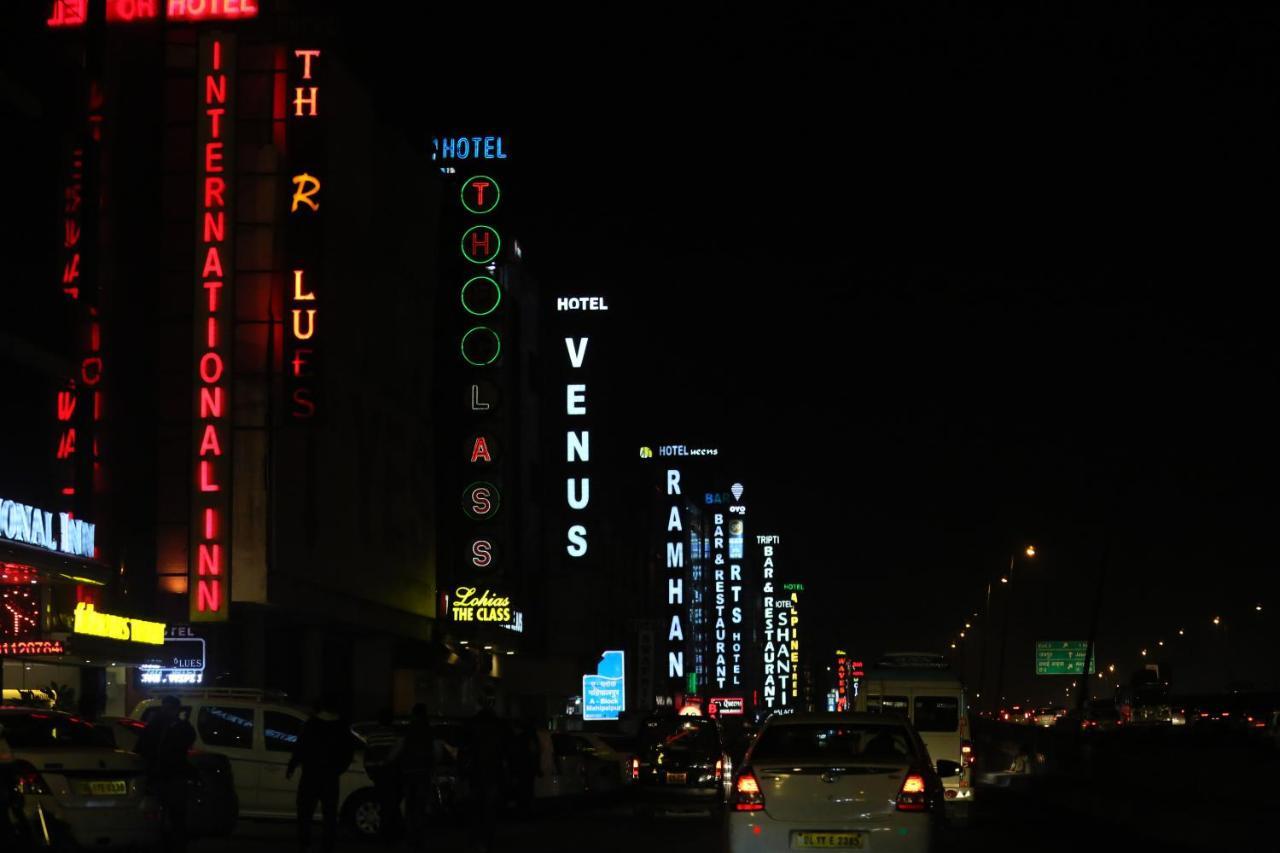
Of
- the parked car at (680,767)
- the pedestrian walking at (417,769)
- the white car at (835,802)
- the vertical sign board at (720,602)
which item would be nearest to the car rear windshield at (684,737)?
the parked car at (680,767)

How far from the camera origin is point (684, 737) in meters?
31.5

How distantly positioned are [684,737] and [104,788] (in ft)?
50.2

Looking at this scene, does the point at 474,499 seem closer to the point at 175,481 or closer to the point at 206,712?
the point at 175,481

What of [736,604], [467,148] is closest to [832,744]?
[467,148]

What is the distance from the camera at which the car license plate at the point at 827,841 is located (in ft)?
48.6

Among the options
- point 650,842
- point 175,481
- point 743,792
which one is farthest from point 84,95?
point 743,792

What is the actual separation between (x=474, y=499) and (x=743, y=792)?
1494 inches

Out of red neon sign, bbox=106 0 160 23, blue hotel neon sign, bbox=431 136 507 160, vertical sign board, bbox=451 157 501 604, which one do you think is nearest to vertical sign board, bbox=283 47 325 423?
red neon sign, bbox=106 0 160 23

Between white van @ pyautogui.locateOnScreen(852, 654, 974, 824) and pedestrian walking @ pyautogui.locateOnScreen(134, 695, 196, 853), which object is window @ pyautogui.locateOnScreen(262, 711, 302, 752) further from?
white van @ pyautogui.locateOnScreen(852, 654, 974, 824)

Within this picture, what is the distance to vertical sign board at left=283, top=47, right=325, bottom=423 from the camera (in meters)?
37.8

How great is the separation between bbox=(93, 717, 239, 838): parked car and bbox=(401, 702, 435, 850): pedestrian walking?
2.33 m

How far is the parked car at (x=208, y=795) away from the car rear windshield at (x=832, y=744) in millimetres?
7461

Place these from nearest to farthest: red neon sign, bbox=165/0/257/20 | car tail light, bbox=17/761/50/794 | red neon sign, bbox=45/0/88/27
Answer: car tail light, bbox=17/761/50/794, red neon sign, bbox=45/0/88/27, red neon sign, bbox=165/0/257/20

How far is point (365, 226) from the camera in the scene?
48.8 metres
